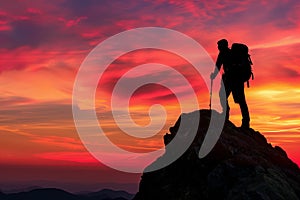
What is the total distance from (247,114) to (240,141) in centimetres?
329

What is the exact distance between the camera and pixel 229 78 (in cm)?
2145

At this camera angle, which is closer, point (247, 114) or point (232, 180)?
point (232, 180)

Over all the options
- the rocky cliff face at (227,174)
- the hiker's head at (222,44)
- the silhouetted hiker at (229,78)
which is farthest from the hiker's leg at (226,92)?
the hiker's head at (222,44)

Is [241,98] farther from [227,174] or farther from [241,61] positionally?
[227,174]

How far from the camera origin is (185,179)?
58.2ft

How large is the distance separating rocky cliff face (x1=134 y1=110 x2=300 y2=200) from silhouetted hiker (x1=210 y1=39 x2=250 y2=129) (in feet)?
4.18

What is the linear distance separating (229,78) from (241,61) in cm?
122

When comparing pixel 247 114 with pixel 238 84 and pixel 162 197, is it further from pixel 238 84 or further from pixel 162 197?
pixel 162 197

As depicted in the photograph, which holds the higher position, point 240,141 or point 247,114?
point 247,114

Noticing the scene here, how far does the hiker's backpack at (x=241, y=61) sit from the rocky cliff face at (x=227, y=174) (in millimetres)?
2911

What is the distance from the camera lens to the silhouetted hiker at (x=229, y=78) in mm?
21047

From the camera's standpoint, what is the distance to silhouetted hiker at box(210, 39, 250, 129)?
21.0 metres

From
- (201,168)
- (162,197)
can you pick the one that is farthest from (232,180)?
(162,197)

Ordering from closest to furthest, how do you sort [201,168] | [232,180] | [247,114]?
[232,180] < [201,168] < [247,114]
